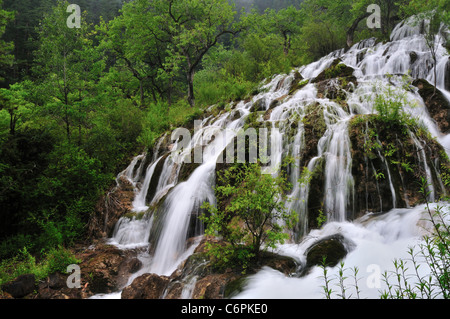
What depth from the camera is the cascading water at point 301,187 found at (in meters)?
4.31

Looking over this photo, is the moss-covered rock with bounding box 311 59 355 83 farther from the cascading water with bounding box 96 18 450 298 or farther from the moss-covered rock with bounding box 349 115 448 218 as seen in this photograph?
the moss-covered rock with bounding box 349 115 448 218

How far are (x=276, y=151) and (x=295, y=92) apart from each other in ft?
18.0

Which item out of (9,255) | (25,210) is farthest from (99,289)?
(25,210)

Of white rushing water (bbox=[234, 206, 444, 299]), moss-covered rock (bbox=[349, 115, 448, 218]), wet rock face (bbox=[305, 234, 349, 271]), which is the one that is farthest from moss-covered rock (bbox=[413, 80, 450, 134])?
wet rock face (bbox=[305, 234, 349, 271])

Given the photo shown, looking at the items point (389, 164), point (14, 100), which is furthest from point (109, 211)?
point (14, 100)

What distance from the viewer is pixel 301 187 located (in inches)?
239

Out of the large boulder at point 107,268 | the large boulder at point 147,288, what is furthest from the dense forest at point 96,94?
the large boulder at point 147,288

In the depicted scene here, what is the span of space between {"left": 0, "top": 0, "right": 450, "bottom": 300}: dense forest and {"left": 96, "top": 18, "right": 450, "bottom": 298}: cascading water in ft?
5.84

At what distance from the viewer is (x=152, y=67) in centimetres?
2144

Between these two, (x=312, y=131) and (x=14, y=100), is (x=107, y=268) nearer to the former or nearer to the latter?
(x=312, y=131)

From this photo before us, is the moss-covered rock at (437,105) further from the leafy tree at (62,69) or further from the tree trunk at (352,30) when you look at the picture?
the leafy tree at (62,69)

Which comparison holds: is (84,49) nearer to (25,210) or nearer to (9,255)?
(25,210)

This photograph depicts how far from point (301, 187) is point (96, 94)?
10.5m

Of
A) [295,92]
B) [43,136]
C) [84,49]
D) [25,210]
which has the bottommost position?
[25,210]
